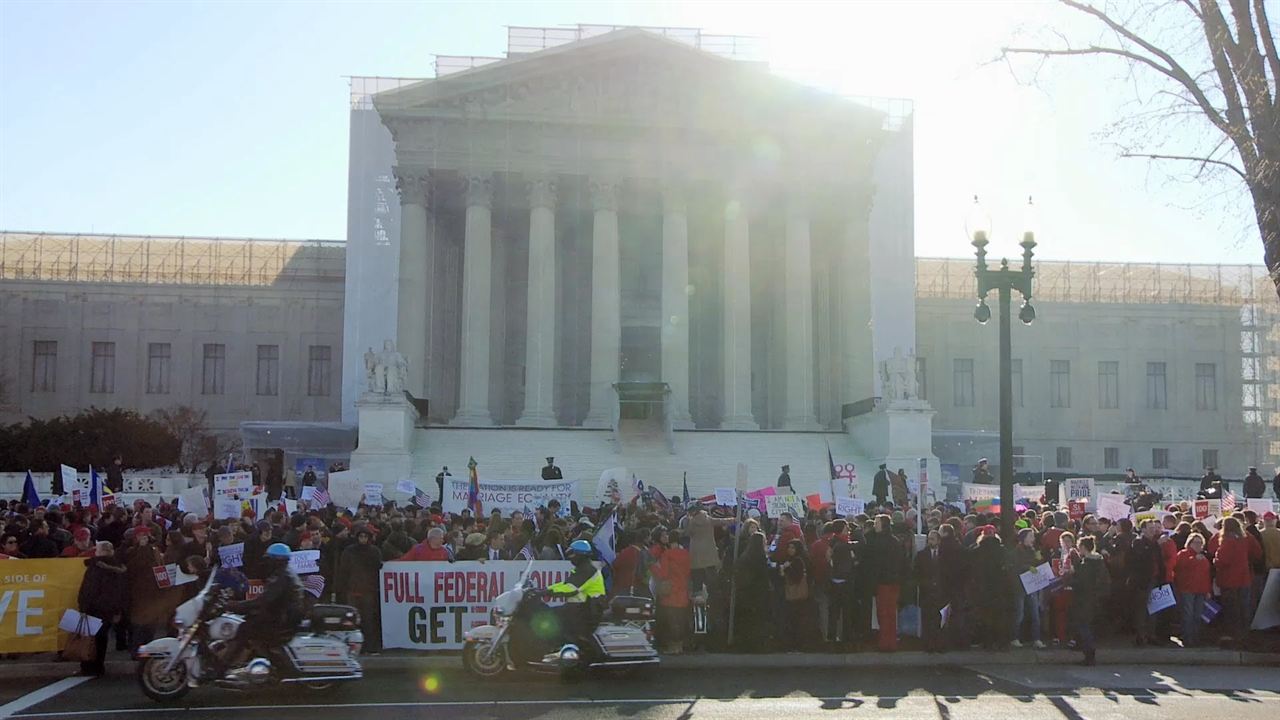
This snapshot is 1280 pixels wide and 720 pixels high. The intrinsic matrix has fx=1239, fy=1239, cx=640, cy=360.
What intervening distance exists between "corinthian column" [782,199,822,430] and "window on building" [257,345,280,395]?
93.8 ft

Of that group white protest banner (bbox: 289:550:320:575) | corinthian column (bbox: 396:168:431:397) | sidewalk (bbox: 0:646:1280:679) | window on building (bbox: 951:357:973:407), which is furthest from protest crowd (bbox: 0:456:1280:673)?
window on building (bbox: 951:357:973:407)

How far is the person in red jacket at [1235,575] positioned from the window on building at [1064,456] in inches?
1944

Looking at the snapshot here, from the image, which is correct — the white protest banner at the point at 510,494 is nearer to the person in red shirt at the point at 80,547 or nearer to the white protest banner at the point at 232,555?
the white protest banner at the point at 232,555

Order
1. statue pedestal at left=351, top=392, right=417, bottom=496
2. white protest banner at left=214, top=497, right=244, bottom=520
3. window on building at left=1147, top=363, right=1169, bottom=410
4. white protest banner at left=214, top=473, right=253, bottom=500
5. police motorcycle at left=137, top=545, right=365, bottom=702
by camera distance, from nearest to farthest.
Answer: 1. police motorcycle at left=137, top=545, right=365, bottom=702
2. white protest banner at left=214, top=497, right=244, bottom=520
3. white protest banner at left=214, top=473, right=253, bottom=500
4. statue pedestal at left=351, top=392, right=417, bottom=496
5. window on building at left=1147, top=363, right=1169, bottom=410

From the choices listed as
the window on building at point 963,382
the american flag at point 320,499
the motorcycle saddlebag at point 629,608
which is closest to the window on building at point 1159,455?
the window on building at point 963,382

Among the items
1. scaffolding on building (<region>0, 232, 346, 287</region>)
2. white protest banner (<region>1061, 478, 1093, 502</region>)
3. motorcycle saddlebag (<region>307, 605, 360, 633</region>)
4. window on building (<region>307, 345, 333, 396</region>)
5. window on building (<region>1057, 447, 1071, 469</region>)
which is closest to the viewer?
motorcycle saddlebag (<region>307, 605, 360, 633</region>)

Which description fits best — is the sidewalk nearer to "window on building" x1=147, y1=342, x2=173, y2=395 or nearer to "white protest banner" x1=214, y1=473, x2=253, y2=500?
"white protest banner" x1=214, y1=473, x2=253, y2=500

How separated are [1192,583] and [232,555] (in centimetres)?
1310

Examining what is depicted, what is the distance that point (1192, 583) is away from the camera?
17.1m

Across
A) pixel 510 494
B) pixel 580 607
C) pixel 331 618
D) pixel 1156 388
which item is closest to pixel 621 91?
pixel 510 494

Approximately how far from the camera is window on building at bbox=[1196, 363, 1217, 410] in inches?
2591

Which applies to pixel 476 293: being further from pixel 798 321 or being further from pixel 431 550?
pixel 431 550

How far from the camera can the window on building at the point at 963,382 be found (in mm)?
64938

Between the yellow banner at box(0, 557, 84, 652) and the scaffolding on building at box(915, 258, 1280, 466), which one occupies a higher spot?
the scaffolding on building at box(915, 258, 1280, 466)
